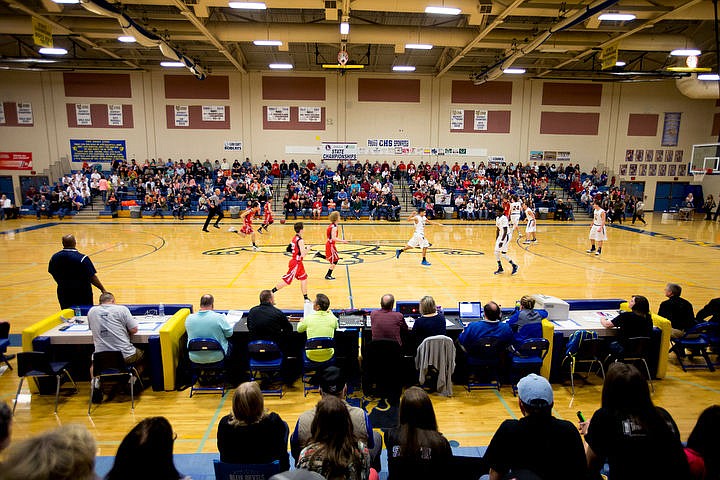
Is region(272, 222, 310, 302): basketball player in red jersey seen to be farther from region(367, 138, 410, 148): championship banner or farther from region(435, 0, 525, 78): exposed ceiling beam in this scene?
region(367, 138, 410, 148): championship banner

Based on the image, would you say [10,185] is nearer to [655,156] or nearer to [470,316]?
[470,316]

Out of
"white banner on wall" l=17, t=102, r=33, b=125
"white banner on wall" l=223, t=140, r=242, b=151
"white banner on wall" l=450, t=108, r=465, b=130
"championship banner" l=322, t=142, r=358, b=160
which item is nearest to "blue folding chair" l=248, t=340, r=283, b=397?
"championship banner" l=322, t=142, r=358, b=160

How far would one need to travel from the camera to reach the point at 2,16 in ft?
66.9

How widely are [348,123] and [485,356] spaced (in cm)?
2623

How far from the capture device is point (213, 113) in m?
29.5

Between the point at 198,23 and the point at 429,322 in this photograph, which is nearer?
the point at 429,322

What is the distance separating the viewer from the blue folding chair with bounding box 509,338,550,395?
227 inches

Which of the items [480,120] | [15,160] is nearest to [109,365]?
[480,120]

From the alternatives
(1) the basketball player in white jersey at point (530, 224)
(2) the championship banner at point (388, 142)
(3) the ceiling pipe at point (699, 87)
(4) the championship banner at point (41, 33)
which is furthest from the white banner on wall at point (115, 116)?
(3) the ceiling pipe at point (699, 87)

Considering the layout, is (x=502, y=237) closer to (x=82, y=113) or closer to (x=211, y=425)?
(x=211, y=425)

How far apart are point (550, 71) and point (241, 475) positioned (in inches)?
1304

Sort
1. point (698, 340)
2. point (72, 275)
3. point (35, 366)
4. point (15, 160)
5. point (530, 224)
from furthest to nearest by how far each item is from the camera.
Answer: point (15, 160) → point (530, 224) → point (72, 275) → point (698, 340) → point (35, 366)

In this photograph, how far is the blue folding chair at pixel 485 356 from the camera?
5.76 metres

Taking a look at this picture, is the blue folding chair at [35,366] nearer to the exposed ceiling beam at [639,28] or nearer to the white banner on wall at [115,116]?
the exposed ceiling beam at [639,28]
